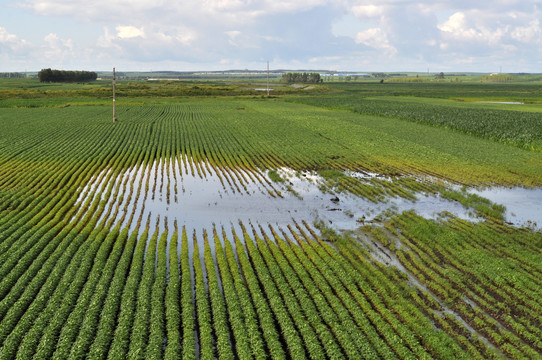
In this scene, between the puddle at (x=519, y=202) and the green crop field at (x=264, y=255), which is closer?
the green crop field at (x=264, y=255)

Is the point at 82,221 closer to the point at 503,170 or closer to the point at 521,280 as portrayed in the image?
the point at 521,280

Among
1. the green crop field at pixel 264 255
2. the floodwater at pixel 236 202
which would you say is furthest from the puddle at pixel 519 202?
the floodwater at pixel 236 202

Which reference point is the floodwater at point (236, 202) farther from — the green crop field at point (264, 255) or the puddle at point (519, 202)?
the puddle at point (519, 202)

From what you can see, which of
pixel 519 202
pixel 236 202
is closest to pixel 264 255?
pixel 236 202

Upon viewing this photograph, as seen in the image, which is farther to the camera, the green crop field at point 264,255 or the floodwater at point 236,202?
the floodwater at point 236,202

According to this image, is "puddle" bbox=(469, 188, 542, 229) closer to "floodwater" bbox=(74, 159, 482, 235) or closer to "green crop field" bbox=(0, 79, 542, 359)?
"green crop field" bbox=(0, 79, 542, 359)

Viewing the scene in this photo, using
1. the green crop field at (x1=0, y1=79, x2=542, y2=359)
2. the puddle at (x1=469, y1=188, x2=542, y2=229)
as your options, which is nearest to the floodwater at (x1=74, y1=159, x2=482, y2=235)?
the green crop field at (x1=0, y1=79, x2=542, y2=359)
